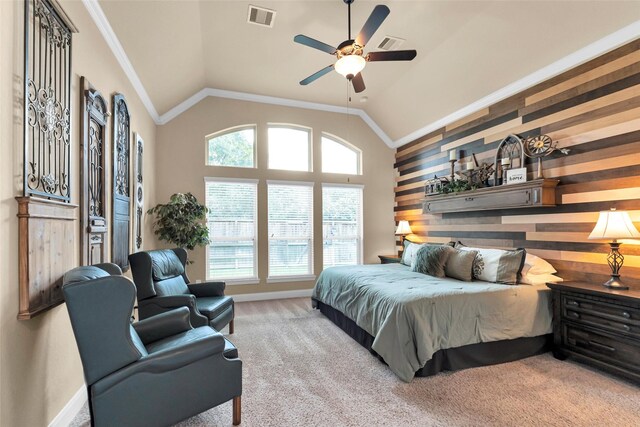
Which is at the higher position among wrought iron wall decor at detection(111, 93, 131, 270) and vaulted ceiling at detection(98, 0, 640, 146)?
vaulted ceiling at detection(98, 0, 640, 146)

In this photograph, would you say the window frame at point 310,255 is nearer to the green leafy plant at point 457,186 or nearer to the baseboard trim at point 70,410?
the green leafy plant at point 457,186

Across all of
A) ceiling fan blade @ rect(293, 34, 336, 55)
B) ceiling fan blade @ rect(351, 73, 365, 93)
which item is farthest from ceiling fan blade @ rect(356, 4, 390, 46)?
ceiling fan blade @ rect(351, 73, 365, 93)

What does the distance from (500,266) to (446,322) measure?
1196mm

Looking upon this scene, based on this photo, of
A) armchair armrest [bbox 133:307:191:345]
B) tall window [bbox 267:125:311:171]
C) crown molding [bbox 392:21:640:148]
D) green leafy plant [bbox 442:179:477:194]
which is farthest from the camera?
tall window [bbox 267:125:311:171]

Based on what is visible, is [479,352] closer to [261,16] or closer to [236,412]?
[236,412]

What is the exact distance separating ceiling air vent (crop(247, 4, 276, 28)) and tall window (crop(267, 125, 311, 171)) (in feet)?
7.49

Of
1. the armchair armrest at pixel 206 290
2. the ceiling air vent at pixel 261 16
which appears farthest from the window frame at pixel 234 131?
the armchair armrest at pixel 206 290

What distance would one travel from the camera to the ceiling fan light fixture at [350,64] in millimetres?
2852

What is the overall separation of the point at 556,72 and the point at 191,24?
4.12m

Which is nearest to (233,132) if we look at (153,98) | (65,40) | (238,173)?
(238,173)

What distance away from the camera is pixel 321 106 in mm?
6047

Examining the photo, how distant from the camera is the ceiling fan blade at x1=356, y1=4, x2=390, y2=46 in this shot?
2.46 meters

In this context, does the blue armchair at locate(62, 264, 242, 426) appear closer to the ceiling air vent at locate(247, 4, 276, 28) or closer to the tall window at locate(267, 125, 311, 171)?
the ceiling air vent at locate(247, 4, 276, 28)

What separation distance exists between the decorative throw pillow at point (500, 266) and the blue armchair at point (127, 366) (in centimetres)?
292
